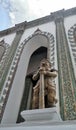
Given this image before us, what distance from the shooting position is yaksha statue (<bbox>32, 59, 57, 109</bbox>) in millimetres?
2720

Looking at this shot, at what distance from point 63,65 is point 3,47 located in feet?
10.5

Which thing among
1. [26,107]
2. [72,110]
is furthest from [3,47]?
[72,110]

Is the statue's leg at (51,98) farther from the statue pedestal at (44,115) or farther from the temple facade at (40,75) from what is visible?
the statue pedestal at (44,115)

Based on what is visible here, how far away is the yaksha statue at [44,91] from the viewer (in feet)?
8.92

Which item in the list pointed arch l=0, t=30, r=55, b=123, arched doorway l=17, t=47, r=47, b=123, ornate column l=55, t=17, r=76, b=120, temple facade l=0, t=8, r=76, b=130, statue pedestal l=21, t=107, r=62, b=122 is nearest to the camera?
statue pedestal l=21, t=107, r=62, b=122

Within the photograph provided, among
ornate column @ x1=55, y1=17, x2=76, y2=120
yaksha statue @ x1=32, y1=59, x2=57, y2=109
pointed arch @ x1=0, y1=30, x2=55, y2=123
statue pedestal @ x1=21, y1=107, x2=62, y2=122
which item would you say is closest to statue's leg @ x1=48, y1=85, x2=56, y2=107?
yaksha statue @ x1=32, y1=59, x2=57, y2=109

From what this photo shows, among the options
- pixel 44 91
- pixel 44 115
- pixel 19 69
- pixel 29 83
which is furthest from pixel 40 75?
pixel 29 83

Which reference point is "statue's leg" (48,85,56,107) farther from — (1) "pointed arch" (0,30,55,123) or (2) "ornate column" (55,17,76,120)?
(1) "pointed arch" (0,30,55,123)

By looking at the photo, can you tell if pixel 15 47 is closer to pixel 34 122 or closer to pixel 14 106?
pixel 14 106

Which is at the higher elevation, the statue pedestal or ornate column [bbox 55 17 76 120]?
ornate column [bbox 55 17 76 120]

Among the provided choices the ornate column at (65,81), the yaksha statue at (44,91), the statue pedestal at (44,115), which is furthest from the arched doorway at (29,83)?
the statue pedestal at (44,115)

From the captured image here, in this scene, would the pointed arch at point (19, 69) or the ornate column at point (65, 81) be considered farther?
the pointed arch at point (19, 69)

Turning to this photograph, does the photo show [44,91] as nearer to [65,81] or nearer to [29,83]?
[65,81]

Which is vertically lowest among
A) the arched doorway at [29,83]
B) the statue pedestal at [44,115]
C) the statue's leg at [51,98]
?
the statue pedestal at [44,115]
